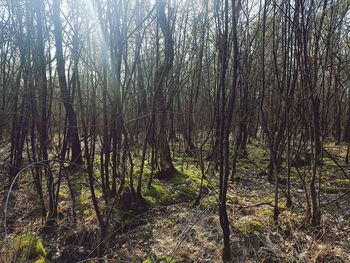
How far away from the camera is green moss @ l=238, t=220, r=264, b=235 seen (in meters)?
3.65

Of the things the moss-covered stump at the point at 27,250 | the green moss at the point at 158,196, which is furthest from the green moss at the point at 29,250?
the green moss at the point at 158,196

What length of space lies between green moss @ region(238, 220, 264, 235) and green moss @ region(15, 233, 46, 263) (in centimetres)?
246

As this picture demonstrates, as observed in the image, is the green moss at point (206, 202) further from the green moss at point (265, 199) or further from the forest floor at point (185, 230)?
the green moss at point (265, 199)

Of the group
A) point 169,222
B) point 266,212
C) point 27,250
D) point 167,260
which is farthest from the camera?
point 169,222

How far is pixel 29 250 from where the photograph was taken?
3.67 metres

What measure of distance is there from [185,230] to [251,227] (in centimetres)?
94

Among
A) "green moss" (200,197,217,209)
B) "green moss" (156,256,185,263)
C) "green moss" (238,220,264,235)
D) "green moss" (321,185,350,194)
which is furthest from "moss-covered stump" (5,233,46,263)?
"green moss" (321,185,350,194)

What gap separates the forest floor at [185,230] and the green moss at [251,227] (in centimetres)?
1

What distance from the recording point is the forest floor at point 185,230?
3.32m

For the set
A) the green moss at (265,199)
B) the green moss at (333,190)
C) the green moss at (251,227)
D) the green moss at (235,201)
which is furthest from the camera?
the green moss at (333,190)

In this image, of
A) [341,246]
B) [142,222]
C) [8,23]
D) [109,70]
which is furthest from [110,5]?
[341,246]

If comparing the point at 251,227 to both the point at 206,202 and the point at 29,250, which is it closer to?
the point at 206,202

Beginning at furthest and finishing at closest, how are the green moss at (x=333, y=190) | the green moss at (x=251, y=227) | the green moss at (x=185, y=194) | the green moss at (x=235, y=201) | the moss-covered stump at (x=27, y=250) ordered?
the green moss at (x=333, y=190)
the green moss at (x=185, y=194)
the green moss at (x=235, y=201)
the green moss at (x=251, y=227)
the moss-covered stump at (x=27, y=250)

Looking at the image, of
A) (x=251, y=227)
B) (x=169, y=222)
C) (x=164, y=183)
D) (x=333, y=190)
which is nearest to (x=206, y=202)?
(x=169, y=222)
